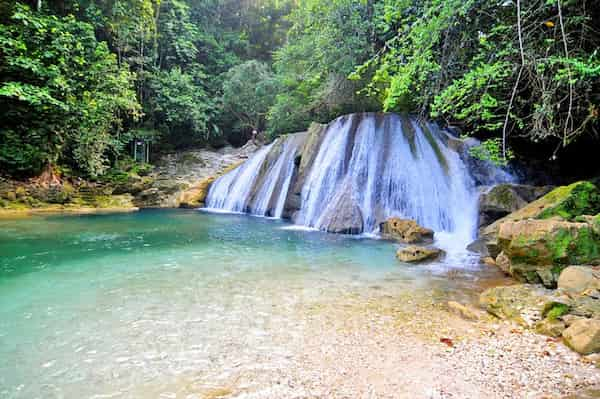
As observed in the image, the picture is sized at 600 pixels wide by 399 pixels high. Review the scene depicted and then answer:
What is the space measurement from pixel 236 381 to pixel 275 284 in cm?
211

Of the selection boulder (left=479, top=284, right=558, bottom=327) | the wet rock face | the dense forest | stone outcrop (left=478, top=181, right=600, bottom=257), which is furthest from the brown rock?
the wet rock face

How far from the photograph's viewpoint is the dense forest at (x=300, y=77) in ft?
13.6

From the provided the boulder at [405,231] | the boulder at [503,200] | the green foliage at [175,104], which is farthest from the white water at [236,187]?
the boulder at [503,200]

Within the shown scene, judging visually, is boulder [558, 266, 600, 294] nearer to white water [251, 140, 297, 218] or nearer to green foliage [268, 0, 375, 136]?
green foliage [268, 0, 375, 136]

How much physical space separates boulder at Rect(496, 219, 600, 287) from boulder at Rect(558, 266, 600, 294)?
27 cm

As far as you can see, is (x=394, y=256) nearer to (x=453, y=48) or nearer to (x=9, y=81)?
(x=453, y=48)

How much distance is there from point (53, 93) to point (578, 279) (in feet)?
48.0

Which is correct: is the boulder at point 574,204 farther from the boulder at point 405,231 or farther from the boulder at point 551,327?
the boulder at point 551,327

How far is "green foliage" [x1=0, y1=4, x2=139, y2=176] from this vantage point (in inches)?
427

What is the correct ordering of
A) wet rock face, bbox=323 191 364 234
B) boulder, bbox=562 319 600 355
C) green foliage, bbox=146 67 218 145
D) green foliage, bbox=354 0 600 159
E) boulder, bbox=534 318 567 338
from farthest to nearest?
green foliage, bbox=146 67 218 145, wet rock face, bbox=323 191 364 234, green foliage, bbox=354 0 600 159, boulder, bbox=534 318 567 338, boulder, bbox=562 319 600 355

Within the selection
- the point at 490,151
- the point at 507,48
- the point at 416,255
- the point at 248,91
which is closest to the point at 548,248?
the point at 416,255

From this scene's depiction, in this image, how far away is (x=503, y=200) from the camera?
7.43 metres

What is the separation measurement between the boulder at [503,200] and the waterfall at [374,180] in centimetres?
51

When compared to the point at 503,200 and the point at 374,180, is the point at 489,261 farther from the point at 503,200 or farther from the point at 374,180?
the point at 374,180
